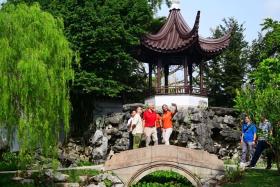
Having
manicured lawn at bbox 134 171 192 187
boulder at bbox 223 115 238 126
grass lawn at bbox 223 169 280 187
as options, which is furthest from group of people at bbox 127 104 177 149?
boulder at bbox 223 115 238 126

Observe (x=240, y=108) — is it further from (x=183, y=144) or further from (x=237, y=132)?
(x=237, y=132)

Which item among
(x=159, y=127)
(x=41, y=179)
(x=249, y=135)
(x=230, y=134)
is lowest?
(x=41, y=179)

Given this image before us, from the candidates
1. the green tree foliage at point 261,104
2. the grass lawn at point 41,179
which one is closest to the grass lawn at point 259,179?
the green tree foliage at point 261,104

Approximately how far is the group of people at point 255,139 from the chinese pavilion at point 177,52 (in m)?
7.16

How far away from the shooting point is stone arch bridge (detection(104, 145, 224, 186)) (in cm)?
1295

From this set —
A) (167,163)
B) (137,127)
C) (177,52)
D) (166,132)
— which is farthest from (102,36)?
(167,163)

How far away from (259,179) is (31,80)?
5.73 metres

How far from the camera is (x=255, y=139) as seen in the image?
12.1 metres

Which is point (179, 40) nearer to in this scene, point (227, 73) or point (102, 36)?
point (102, 36)

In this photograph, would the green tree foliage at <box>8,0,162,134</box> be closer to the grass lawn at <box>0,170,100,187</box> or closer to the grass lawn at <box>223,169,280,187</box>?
the grass lawn at <box>0,170,100,187</box>

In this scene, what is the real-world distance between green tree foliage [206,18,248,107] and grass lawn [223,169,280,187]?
11.8 meters

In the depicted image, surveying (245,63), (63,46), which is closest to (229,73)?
(245,63)

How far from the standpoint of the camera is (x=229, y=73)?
24.2 m

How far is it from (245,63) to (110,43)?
860 cm
